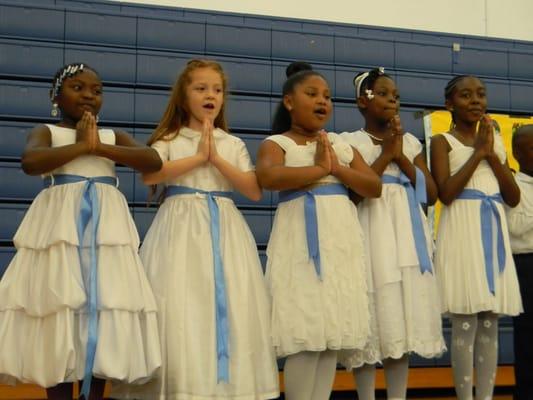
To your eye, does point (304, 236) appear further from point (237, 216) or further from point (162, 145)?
point (162, 145)

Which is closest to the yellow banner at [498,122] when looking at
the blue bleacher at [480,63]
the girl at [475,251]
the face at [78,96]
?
the blue bleacher at [480,63]

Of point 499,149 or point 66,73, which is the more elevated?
point 66,73

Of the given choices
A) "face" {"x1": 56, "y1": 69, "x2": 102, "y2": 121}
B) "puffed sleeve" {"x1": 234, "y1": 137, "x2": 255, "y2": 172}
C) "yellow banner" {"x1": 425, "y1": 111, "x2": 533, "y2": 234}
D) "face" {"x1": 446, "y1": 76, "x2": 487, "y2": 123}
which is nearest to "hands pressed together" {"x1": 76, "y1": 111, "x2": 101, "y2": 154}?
"face" {"x1": 56, "y1": 69, "x2": 102, "y2": 121}

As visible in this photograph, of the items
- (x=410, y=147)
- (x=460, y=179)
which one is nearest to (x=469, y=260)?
(x=460, y=179)

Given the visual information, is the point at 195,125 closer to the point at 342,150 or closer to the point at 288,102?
Answer: the point at 288,102

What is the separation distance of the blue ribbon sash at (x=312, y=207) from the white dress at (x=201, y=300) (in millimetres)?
173

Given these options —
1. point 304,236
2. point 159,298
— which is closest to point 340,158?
point 304,236

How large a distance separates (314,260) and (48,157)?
2.63ft

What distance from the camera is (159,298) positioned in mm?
2361

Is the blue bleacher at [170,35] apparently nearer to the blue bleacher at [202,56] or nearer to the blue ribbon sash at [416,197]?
the blue bleacher at [202,56]

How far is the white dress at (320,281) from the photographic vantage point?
2.34 m

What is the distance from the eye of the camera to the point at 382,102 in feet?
9.12

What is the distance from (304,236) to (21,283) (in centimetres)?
81

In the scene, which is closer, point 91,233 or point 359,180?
point 91,233
